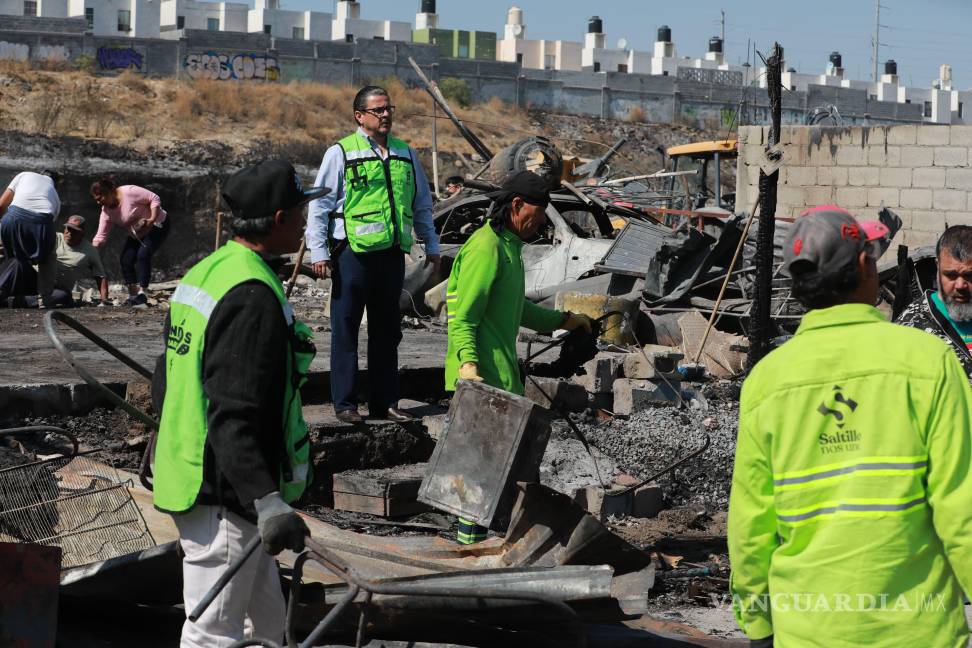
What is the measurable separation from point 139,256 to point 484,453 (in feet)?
29.6

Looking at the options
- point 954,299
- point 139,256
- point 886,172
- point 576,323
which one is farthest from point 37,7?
point 954,299

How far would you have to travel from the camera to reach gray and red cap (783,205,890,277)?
2547mm

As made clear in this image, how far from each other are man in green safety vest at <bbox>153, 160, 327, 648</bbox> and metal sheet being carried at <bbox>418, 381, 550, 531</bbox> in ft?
6.03

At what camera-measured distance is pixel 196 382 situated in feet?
10.2

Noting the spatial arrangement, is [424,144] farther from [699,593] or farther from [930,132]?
[699,593]

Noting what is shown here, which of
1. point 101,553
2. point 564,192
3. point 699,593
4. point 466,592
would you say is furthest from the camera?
point 564,192

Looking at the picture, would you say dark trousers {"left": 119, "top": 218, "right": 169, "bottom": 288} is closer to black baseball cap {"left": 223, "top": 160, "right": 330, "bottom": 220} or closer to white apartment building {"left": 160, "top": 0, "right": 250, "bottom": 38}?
black baseball cap {"left": 223, "top": 160, "right": 330, "bottom": 220}

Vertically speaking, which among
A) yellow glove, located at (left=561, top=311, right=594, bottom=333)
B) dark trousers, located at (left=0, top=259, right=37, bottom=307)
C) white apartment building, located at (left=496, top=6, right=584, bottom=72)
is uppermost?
white apartment building, located at (left=496, top=6, right=584, bottom=72)

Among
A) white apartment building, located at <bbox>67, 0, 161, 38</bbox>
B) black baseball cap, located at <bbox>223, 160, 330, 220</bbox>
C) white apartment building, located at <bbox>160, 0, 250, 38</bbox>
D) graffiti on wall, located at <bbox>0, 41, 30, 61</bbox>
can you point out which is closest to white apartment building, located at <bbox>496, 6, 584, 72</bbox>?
white apartment building, located at <bbox>160, 0, 250, 38</bbox>

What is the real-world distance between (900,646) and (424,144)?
3357cm

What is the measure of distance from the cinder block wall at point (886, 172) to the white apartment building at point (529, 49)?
63357mm

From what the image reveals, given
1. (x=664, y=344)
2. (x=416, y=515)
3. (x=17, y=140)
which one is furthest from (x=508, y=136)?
(x=416, y=515)

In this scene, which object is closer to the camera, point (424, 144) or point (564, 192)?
point (564, 192)

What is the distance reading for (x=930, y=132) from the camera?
13938 mm
